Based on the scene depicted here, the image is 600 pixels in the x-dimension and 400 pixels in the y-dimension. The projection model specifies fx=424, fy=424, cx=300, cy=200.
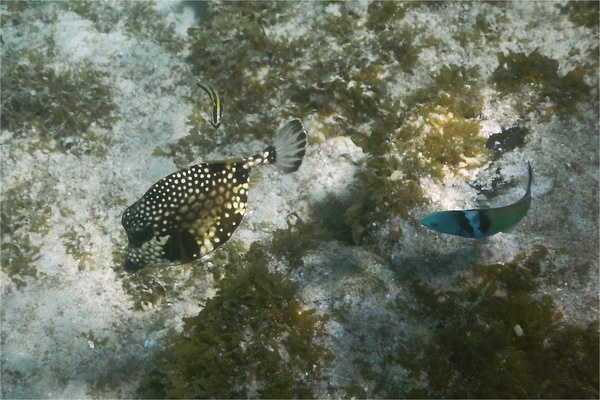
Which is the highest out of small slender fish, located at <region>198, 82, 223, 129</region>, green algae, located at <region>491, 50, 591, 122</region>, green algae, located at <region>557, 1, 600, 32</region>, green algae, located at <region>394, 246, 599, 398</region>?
green algae, located at <region>557, 1, 600, 32</region>

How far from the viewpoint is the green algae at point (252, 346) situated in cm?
325

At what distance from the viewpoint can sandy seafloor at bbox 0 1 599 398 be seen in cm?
361

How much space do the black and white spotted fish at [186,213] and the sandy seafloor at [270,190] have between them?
0.86 m

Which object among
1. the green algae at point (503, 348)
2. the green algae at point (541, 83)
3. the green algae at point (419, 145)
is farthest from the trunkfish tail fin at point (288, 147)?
the green algae at point (541, 83)

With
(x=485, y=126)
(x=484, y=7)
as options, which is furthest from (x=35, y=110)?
(x=484, y=7)

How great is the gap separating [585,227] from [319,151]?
2.83 meters

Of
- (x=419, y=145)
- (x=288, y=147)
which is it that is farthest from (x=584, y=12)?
(x=288, y=147)

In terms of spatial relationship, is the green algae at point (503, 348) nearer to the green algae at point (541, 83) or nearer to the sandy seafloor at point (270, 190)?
the sandy seafloor at point (270, 190)

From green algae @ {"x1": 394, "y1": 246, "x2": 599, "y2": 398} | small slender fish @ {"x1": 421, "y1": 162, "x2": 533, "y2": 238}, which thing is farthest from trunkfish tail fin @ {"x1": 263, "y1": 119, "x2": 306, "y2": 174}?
green algae @ {"x1": 394, "y1": 246, "x2": 599, "y2": 398}

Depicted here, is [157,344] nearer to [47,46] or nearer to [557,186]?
[557,186]

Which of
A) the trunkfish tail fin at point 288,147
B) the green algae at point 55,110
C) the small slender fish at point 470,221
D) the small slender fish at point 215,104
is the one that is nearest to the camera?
the small slender fish at point 470,221

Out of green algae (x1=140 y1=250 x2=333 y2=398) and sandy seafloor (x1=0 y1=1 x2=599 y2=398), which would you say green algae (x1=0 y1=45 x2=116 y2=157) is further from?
green algae (x1=140 y1=250 x2=333 y2=398)

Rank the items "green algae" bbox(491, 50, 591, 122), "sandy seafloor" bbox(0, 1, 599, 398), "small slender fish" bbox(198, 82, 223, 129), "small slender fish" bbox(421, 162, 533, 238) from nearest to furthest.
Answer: "small slender fish" bbox(421, 162, 533, 238) → "sandy seafloor" bbox(0, 1, 599, 398) → "small slender fish" bbox(198, 82, 223, 129) → "green algae" bbox(491, 50, 591, 122)

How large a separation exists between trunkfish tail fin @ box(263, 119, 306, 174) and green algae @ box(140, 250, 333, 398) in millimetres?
971
